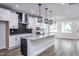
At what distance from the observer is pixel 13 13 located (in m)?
5.34

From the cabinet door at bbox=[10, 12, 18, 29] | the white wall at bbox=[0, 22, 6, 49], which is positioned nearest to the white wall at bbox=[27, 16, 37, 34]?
the cabinet door at bbox=[10, 12, 18, 29]

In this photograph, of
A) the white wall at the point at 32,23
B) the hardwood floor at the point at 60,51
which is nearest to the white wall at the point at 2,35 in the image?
the hardwood floor at the point at 60,51

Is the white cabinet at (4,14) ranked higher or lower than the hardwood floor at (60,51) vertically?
higher

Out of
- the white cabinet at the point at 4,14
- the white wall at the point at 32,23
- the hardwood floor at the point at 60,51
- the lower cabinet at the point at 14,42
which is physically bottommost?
the hardwood floor at the point at 60,51

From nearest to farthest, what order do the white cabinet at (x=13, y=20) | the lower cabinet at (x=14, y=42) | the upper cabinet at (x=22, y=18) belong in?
the lower cabinet at (x=14, y=42) < the white cabinet at (x=13, y=20) < the upper cabinet at (x=22, y=18)

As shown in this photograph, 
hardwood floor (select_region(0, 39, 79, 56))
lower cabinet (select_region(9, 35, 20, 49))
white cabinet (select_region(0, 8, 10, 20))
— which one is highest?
white cabinet (select_region(0, 8, 10, 20))

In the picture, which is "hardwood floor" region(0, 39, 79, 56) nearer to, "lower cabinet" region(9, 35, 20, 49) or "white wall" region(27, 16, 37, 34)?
"lower cabinet" region(9, 35, 20, 49)

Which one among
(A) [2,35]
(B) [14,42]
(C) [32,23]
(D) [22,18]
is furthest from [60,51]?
(D) [22,18]

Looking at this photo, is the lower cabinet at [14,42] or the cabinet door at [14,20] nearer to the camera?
the lower cabinet at [14,42]

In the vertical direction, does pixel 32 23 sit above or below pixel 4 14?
below

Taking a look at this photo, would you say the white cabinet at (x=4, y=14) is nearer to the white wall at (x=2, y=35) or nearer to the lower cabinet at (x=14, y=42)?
the white wall at (x=2, y=35)

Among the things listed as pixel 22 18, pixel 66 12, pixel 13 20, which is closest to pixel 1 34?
pixel 13 20

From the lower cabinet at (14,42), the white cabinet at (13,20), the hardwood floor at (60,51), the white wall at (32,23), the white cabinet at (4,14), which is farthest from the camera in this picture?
the white wall at (32,23)

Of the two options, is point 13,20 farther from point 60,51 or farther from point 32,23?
point 60,51
